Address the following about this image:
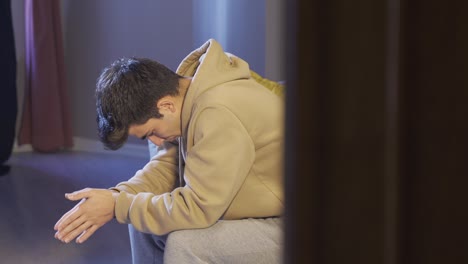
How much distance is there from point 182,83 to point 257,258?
1.48ft

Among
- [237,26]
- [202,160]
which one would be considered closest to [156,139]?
[202,160]

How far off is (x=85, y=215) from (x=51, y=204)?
6.38ft

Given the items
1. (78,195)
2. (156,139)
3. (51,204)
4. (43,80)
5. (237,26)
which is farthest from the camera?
(43,80)

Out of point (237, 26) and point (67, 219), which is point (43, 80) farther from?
point (67, 219)

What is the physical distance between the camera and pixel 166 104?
1779mm

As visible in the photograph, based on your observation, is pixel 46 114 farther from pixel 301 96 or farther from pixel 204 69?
pixel 301 96

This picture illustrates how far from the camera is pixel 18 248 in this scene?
9.62 ft

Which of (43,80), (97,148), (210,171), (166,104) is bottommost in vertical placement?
(97,148)

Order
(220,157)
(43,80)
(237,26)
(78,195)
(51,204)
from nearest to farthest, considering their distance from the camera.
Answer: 1. (220,157)
2. (78,195)
3. (51,204)
4. (237,26)
5. (43,80)

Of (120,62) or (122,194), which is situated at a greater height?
(120,62)

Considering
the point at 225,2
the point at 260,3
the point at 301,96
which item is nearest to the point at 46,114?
the point at 225,2

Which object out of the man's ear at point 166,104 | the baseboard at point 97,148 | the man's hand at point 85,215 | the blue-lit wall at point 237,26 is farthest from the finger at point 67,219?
the baseboard at point 97,148

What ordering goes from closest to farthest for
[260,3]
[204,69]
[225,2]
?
[204,69], [260,3], [225,2]

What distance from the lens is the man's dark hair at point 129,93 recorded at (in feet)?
5.67
